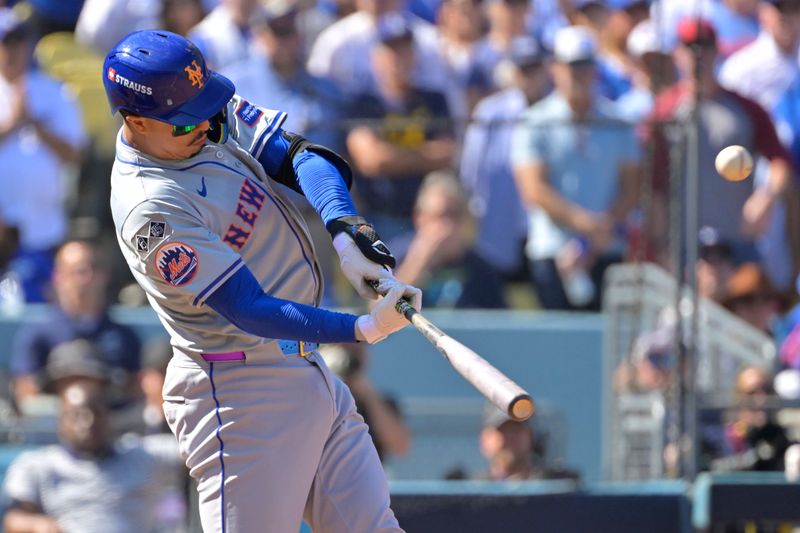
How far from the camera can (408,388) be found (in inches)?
287

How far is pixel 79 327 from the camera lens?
7.00m

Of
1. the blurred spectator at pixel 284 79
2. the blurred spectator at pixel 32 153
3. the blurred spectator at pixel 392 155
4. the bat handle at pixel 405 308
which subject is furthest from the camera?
the blurred spectator at pixel 32 153

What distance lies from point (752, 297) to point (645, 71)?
5.06 feet

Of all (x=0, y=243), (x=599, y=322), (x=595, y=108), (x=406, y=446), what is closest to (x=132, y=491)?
(x=406, y=446)

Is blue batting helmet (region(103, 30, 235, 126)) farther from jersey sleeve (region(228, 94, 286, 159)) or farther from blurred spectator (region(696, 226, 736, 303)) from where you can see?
blurred spectator (region(696, 226, 736, 303))

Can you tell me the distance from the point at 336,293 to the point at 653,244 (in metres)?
1.64

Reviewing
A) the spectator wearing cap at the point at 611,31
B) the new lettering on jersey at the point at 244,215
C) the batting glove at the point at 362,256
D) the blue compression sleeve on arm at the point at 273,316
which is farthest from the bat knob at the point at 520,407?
the spectator wearing cap at the point at 611,31

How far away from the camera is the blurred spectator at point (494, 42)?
8.09m

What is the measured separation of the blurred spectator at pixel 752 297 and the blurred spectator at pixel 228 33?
9.77 ft

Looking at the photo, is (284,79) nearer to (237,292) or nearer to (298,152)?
(298,152)

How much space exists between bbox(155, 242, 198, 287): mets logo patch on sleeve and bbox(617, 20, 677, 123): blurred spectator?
154 inches

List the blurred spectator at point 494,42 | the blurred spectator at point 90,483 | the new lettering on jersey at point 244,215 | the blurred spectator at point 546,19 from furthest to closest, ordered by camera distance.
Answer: the blurred spectator at point 546,19, the blurred spectator at point 494,42, the blurred spectator at point 90,483, the new lettering on jersey at point 244,215

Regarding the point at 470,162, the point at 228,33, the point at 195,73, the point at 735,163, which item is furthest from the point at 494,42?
the point at 195,73

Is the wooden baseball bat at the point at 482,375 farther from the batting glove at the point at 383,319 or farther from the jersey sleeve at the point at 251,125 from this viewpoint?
the jersey sleeve at the point at 251,125
